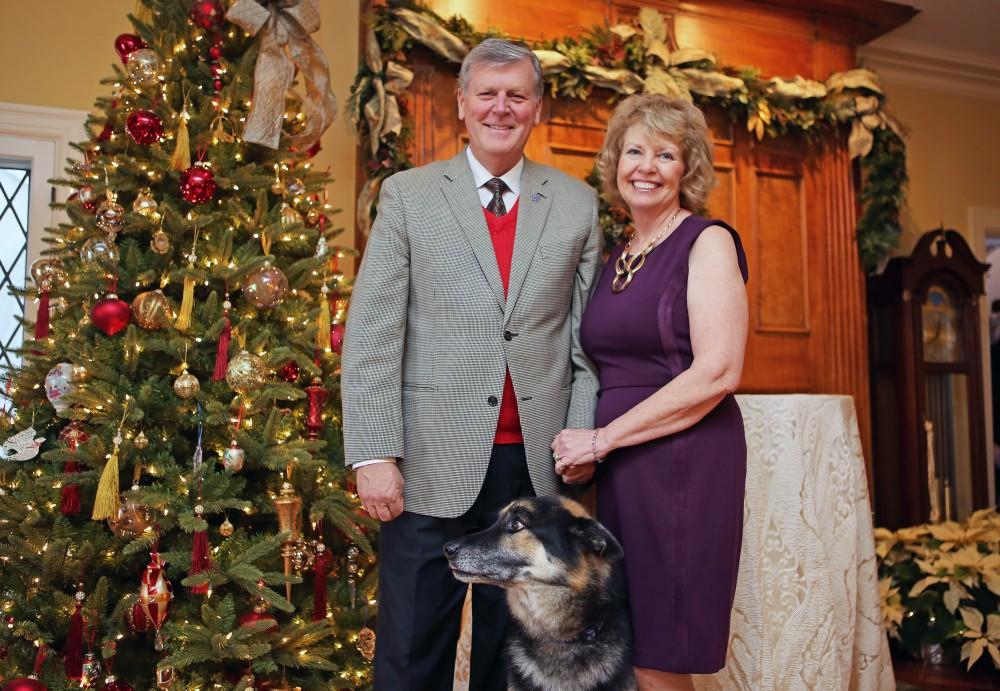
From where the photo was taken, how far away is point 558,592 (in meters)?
1.58

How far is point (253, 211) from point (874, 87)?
12.0 ft

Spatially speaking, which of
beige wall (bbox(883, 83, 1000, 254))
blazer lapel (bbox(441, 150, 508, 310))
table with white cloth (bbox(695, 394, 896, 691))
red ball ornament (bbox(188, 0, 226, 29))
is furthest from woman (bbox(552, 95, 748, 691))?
beige wall (bbox(883, 83, 1000, 254))

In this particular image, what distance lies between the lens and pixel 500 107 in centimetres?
179

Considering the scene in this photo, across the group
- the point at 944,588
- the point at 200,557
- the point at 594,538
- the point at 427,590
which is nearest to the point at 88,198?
the point at 200,557

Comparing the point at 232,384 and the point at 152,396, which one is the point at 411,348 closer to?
the point at 232,384

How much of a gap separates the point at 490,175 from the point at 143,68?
132 centimetres

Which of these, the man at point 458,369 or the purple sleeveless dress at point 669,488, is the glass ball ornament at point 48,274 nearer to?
the man at point 458,369

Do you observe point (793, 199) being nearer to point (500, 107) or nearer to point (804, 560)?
point (804, 560)

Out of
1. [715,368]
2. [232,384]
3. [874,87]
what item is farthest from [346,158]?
[874,87]

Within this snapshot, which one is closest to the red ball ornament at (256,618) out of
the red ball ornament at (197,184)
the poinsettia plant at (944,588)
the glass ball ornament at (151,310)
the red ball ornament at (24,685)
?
the red ball ornament at (24,685)

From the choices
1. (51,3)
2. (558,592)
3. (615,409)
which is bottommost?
(558,592)

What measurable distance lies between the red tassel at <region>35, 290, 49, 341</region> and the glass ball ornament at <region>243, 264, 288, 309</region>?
25.0 inches

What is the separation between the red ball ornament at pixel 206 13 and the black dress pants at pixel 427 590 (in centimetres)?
174

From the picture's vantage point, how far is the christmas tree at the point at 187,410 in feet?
7.32
